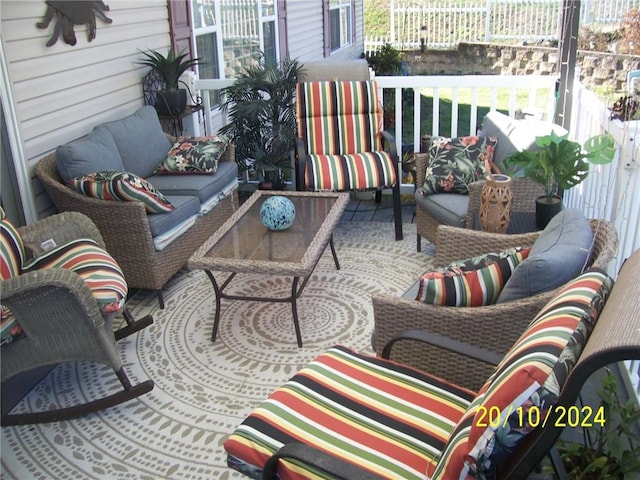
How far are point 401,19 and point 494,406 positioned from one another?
12.6 meters

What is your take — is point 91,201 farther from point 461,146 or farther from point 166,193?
point 461,146

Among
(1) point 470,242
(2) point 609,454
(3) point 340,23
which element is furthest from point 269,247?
(3) point 340,23

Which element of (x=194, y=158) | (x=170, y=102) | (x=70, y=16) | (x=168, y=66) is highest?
(x=70, y=16)

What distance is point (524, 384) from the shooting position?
1287 millimetres

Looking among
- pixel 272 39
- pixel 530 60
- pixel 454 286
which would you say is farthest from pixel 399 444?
pixel 530 60

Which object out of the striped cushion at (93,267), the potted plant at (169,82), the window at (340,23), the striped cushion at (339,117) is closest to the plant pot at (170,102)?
the potted plant at (169,82)

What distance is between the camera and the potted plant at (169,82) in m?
4.84

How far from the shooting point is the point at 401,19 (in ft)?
42.2

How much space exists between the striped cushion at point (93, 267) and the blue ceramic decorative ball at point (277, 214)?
82 cm

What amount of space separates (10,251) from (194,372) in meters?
1.00

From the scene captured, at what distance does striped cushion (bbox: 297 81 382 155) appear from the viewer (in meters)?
4.67

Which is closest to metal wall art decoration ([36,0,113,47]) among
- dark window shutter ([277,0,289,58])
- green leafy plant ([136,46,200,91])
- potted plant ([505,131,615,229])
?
green leafy plant ([136,46,200,91])

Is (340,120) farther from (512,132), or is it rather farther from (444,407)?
(444,407)
